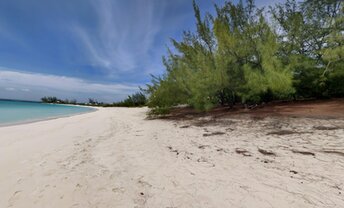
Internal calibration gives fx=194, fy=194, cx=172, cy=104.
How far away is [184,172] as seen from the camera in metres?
2.97

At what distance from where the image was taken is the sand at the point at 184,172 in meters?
2.21

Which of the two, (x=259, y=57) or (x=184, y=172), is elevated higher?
(x=259, y=57)

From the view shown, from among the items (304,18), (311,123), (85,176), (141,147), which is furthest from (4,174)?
(304,18)

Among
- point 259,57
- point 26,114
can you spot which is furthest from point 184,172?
point 26,114

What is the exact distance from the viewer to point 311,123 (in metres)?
5.42

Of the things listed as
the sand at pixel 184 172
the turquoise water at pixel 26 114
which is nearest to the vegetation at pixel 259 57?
the sand at pixel 184 172

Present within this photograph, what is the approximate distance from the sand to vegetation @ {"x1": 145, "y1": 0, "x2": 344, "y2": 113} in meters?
4.62

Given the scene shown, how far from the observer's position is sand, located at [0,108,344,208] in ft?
7.26

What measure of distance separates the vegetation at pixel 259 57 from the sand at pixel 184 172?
4.62m

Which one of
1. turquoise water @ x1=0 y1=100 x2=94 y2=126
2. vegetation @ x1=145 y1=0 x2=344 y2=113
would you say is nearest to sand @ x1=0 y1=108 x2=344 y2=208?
vegetation @ x1=145 y1=0 x2=344 y2=113

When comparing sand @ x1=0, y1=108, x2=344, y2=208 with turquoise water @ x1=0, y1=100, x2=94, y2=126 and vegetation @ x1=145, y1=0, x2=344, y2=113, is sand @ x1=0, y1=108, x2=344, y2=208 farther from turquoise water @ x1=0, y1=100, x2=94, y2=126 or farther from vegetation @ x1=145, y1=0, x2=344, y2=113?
turquoise water @ x1=0, y1=100, x2=94, y2=126

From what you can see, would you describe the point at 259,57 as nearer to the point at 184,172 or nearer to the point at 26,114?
the point at 184,172

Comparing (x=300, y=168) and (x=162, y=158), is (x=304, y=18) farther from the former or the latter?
(x=162, y=158)

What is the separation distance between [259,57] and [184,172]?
822cm
